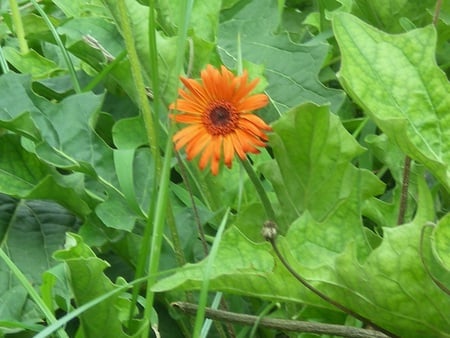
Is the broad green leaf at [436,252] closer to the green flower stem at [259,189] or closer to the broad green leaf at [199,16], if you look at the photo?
the green flower stem at [259,189]

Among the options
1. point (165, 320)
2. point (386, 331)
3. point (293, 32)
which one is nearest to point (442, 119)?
point (386, 331)

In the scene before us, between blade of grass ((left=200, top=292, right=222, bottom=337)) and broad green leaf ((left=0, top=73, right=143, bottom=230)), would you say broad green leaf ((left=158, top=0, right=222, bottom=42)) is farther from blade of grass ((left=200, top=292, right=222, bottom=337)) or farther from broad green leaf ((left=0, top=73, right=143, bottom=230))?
blade of grass ((left=200, top=292, right=222, bottom=337))

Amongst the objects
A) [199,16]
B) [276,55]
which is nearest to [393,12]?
[276,55]

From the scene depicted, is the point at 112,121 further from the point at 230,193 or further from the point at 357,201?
the point at 357,201

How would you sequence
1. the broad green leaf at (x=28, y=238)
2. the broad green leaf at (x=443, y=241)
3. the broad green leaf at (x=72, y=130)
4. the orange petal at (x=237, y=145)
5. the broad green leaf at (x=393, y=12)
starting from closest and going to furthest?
the broad green leaf at (x=443, y=241)
the orange petal at (x=237, y=145)
the broad green leaf at (x=28, y=238)
the broad green leaf at (x=72, y=130)
the broad green leaf at (x=393, y=12)

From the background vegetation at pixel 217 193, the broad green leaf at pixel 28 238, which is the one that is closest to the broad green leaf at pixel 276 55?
the background vegetation at pixel 217 193

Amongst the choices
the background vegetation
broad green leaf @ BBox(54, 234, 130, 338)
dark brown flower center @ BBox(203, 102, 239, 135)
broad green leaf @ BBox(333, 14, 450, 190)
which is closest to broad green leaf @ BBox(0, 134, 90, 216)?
the background vegetation

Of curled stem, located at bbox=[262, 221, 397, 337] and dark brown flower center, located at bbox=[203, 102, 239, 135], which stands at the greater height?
dark brown flower center, located at bbox=[203, 102, 239, 135]
